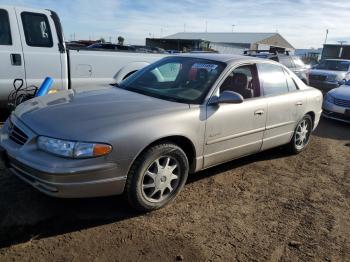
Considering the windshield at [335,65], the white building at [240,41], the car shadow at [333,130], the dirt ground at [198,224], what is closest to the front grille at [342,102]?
the car shadow at [333,130]

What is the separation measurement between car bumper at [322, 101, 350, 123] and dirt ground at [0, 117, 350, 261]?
14.9 ft

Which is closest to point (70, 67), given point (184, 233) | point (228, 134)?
point (228, 134)

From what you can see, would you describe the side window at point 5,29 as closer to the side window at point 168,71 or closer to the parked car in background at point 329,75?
the side window at point 168,71

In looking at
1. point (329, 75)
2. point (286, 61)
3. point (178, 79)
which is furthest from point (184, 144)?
point (329, 75)

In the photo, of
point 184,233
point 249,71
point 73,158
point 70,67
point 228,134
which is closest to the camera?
point 73,158

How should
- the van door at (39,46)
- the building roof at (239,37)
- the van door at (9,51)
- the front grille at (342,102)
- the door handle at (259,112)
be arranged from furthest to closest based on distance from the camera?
1. the building roof at (239,37)
2. the front grille at (342,102)
3. the van door at (39,46)
4. the van door at (9,51)
5. the door handle at (259,112)

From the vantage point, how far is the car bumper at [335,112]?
29.2ft

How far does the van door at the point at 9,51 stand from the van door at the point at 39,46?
95 millimetres

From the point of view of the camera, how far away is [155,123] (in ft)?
11.7

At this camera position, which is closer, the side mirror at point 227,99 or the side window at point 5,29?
the side mirror at point 227,99

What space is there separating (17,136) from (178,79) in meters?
1.98

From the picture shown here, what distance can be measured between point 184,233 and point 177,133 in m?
0.97

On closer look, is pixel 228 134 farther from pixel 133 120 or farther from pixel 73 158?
pixel 73 158

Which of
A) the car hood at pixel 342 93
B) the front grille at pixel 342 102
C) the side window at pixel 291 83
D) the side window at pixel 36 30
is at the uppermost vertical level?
the side window at pixel 36 30
